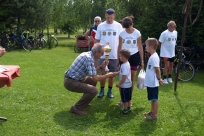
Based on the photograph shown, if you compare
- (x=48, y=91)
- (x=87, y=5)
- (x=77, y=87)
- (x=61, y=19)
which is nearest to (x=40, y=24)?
(x=87, y=5)

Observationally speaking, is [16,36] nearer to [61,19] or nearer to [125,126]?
[61,19]

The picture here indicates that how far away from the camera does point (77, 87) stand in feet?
15.4

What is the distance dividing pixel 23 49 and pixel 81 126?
12112 millimetres

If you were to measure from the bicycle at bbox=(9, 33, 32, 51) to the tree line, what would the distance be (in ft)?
3.95

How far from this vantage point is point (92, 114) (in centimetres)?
487

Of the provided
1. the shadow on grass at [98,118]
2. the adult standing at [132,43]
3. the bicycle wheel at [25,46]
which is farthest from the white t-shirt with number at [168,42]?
the bicycle wheel at [25,46]

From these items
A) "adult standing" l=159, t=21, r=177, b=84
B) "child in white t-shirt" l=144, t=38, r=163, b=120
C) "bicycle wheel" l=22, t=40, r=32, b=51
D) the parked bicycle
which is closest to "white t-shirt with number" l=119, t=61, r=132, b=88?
"child in white t-shirt" l=144, t=38, r=163, b=120

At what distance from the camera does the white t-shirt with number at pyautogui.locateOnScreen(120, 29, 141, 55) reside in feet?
16.6

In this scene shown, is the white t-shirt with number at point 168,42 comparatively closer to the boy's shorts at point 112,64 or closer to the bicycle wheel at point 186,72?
the bicycle wheel at point 186,72

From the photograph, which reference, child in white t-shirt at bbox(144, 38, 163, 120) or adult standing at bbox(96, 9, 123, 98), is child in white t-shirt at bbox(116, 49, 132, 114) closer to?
child in white t-shirt at bbox(144, 38, 163, 120)

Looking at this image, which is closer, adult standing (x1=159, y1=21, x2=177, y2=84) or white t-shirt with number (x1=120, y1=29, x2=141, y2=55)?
white t-shirt with number (x1=120, y1=29, x2=141, y2=55)

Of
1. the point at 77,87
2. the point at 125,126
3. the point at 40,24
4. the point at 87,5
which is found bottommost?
the point at 125,126

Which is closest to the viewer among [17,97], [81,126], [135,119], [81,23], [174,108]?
[81,126]

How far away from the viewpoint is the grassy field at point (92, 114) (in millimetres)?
4164
